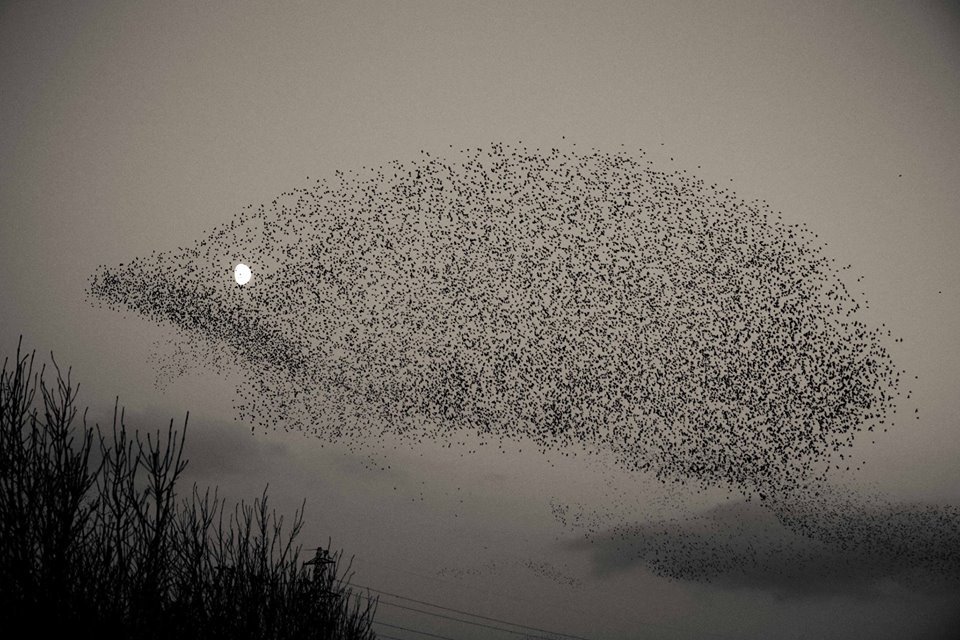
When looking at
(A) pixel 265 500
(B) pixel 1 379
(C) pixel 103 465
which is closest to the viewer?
(B) pixel 1 379

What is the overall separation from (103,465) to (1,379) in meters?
2.12

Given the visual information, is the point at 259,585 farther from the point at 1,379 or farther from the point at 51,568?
the point at 1,379

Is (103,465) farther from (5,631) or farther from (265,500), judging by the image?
(265,500)

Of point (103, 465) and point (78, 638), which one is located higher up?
point (103, 465)

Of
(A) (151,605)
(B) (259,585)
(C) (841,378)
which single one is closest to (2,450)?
(A) (151,605)

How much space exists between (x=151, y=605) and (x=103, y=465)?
9.52 feet

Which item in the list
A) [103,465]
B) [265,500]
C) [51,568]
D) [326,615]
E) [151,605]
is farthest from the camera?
[326,615]

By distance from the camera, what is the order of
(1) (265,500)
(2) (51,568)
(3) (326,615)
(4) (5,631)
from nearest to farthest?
(4) (5,631) < (2) (51,568) < (1) (265,500) < (3) (326,615)

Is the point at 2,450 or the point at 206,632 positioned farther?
the point at 206,632

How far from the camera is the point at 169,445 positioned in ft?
38.7

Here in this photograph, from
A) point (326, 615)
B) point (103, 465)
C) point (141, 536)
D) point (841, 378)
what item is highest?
point (841, 378)

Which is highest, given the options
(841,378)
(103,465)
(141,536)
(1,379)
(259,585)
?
(841,378)

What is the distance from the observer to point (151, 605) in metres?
12.1

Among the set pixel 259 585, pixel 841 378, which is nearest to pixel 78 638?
pixel 259 585
